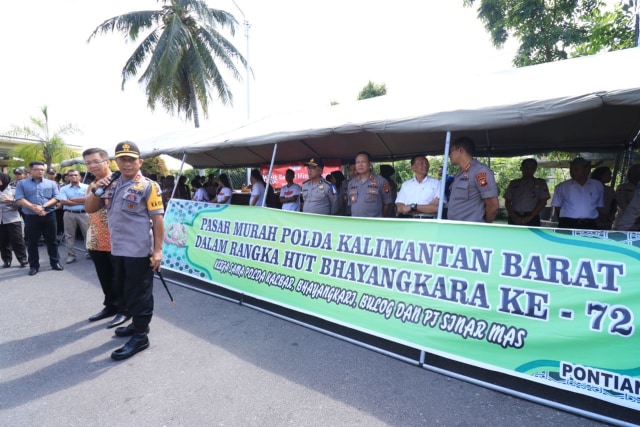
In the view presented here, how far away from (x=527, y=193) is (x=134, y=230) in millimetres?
5561

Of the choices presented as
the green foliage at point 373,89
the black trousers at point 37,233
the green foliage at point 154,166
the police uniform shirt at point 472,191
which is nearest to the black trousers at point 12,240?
the black trousers at point 37,233

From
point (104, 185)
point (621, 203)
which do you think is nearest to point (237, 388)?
point (104, 185)

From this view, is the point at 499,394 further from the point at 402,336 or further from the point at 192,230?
the point at 192,230

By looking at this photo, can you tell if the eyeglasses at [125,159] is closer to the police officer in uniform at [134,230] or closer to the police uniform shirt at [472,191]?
the police officer in uniform at [134,230]

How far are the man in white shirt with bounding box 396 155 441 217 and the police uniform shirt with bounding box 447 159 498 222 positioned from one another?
354 mm

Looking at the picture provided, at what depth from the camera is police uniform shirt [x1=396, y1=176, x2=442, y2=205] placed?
3744 mm

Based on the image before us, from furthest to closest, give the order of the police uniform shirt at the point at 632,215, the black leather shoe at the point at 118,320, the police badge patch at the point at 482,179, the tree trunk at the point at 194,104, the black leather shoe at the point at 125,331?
1. the tree trunk at the point at 194,104
2. the black leather shoe at the point at 118,320
3. the black leather shoe at the point at 125,331
4. the police uniform shirt at the point at 632,215
5. the police badge patch at the point at 482,179

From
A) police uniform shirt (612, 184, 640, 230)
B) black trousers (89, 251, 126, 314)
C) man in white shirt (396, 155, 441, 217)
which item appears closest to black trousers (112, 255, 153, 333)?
black trousers (89, 251, 126, 314)

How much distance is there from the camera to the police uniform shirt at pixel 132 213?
10.1ft

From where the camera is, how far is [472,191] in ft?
10.6

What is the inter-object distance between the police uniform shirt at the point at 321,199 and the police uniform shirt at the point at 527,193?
10.1ft

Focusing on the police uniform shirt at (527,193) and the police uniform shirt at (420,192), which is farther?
the police uniform shirt at (527,193)

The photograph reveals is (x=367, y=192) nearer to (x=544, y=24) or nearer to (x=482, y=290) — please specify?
(x=482, y=290)

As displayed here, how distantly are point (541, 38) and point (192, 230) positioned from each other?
32.8 ft
